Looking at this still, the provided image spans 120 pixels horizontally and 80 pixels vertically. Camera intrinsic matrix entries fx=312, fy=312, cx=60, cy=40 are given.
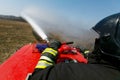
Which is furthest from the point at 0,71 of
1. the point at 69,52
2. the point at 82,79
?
the point at 82,79

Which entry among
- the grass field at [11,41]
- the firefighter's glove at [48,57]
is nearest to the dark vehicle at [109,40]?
the firefighter's glove at [48,57]

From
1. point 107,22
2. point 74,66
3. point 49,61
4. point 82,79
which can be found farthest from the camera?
point 49,61

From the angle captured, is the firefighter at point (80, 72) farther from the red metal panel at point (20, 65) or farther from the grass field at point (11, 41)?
the grass field at point (11, 41)

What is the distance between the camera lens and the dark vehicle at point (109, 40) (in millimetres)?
3139

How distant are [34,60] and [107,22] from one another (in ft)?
5.61

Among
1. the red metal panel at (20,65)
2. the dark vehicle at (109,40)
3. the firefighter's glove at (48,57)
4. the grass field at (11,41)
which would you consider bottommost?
the grass field at (11,41)

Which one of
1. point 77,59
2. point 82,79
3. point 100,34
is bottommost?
point 77,59

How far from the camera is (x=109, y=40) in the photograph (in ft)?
10.6

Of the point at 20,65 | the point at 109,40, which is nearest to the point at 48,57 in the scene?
the point at 20,65

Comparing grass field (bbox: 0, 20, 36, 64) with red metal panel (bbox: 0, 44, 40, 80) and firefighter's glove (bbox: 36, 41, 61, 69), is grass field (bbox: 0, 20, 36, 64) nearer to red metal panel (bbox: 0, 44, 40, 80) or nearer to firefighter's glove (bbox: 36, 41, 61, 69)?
red metal panel (bbox: 0, 44, 40, 80)

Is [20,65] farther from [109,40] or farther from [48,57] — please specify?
[109,40]

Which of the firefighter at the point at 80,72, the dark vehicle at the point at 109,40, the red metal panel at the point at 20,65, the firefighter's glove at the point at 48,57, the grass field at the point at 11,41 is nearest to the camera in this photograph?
the firefighter at the point at 80,72

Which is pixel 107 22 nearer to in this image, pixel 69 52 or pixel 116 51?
pixel 116 51

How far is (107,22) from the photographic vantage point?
11.0ft
